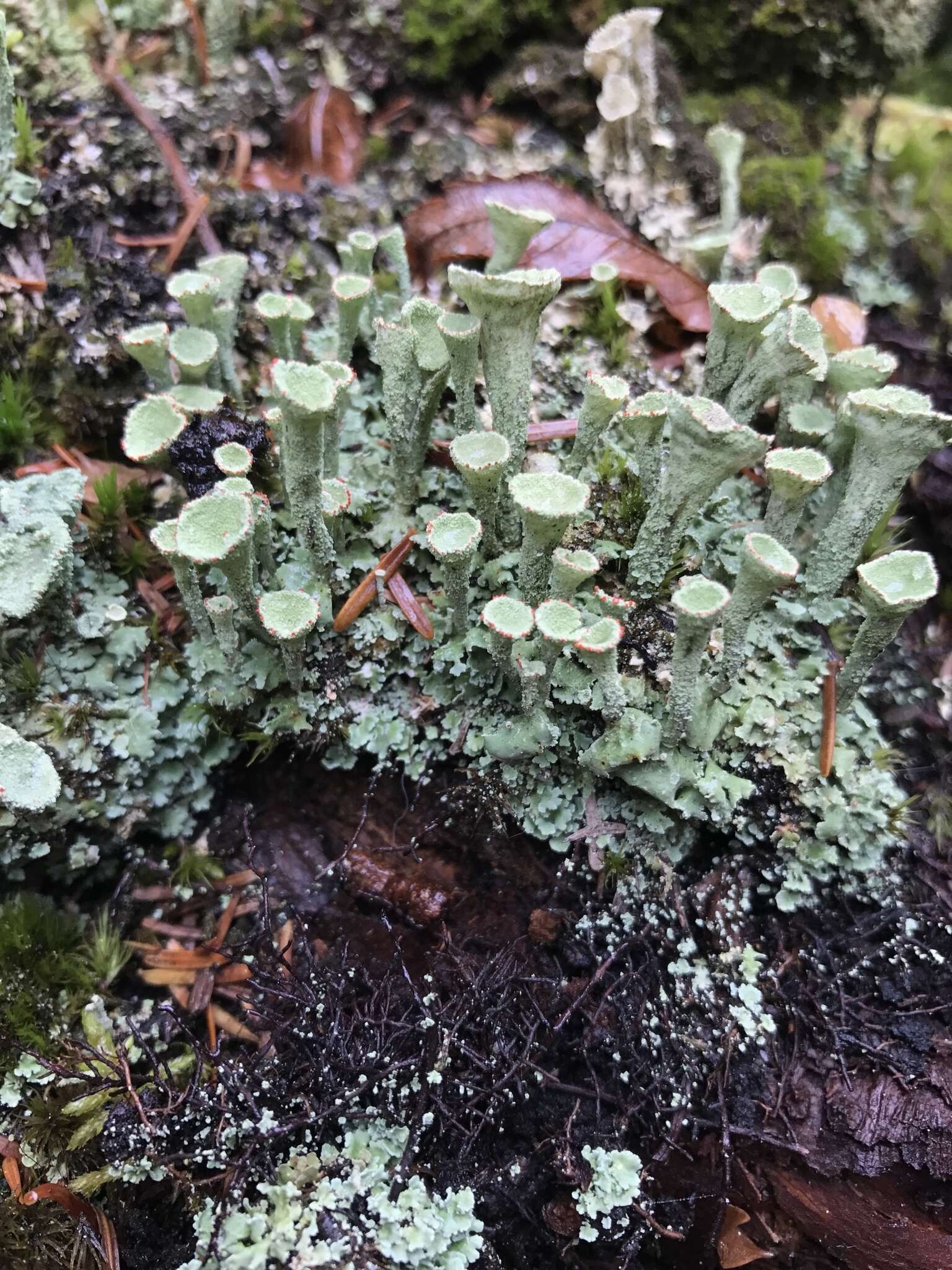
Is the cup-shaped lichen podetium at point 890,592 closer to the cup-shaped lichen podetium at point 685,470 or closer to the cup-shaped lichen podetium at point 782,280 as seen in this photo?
the cup-shaped lichen podetium at point 685,470

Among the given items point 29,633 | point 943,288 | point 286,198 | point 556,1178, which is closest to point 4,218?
point 286,198

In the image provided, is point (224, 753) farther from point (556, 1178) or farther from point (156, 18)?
point (156, 18)

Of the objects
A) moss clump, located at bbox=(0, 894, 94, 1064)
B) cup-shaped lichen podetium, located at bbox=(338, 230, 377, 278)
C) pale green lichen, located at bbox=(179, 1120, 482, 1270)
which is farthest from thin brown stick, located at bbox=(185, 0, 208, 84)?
pale green lichen, located at bbox=(179, 1120, 482, 1270)

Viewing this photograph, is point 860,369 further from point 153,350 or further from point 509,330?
point 153,350

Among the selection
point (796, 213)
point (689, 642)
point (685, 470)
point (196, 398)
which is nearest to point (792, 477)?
point (685, 470)

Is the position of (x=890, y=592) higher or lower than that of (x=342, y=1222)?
higher

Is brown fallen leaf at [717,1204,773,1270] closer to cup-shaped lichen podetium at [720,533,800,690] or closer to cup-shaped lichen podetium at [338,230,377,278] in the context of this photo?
cup-shaped lichen podetium at [720,533,800,690]
